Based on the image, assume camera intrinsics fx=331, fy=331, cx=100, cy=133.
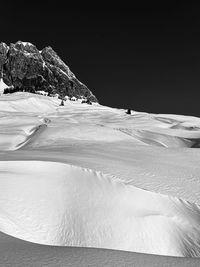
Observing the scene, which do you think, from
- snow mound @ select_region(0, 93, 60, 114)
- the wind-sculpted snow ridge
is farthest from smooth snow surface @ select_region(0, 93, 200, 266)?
snow mound @ select_region(0, 93, 60, 114)

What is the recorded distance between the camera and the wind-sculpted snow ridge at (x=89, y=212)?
4.42 meters

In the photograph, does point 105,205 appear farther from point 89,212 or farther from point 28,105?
point 28,105

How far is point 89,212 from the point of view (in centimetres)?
509

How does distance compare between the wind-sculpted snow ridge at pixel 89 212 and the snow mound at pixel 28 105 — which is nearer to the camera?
the wind-sculpted snow ridge at pixel 89 212

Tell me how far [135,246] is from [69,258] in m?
2.25

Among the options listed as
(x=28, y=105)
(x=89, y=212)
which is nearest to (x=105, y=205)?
(x=89, y=212)

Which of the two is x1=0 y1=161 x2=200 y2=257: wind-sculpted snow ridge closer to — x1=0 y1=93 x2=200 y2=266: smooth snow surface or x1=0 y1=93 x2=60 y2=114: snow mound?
x1=0 y1=93 x2=200 y2=266: smooth snow surface

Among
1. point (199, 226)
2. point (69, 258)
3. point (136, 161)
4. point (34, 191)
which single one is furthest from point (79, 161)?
point (69, 258)

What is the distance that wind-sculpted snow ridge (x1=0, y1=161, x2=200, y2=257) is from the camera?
442 cm

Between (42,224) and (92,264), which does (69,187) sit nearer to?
(42,224)

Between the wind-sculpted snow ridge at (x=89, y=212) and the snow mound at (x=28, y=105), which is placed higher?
the wind-sculpted snow ridge at (x=89, y=212)

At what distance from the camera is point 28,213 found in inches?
176

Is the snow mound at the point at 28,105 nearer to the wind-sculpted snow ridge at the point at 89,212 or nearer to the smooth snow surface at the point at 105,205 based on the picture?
the smooth snow surface at the point at 105,205

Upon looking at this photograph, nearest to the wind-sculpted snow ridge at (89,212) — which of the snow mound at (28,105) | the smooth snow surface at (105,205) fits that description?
the smooth snow surface at (105,205)
